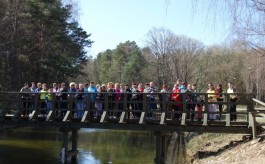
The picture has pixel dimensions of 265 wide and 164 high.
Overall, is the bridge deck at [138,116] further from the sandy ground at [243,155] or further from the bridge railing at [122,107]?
the sandy ground at [243,155]

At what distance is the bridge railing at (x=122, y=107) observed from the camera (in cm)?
1503

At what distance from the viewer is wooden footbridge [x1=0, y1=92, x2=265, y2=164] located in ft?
48.1

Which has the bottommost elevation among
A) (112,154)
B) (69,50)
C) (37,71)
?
(112,154)

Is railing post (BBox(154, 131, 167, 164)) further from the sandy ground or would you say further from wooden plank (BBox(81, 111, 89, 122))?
wooden plank (BBox(81, 111, 89, 122))

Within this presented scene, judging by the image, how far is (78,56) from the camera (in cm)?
5131

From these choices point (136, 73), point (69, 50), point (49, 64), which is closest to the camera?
point (49, 64)

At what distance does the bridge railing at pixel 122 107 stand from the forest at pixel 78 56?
2.65m

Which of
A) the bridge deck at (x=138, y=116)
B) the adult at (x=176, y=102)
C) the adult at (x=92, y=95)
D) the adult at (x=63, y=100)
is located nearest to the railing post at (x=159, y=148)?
the bridge deck at (x=138, y=116)

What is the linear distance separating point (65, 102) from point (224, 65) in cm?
4817

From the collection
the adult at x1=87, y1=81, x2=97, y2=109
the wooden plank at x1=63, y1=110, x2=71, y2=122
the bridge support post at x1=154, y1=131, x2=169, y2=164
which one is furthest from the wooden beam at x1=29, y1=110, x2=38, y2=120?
the bridge support post at x1=154, y1=131, x2=169, y2=164

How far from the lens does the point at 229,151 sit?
1471 cm

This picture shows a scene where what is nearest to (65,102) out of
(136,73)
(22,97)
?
(22,97)

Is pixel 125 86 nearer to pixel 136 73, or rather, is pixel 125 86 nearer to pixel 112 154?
pixel 112 154

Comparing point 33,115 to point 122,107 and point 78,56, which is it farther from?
point 78,56
